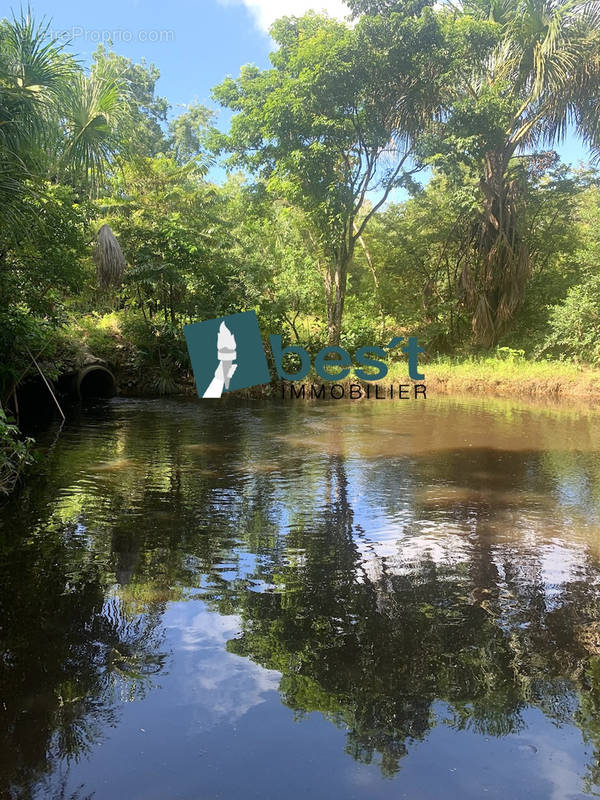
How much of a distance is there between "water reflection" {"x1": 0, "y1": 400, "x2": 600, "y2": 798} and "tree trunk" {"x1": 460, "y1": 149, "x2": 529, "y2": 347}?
1266 cm

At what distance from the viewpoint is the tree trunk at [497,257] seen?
18875mm

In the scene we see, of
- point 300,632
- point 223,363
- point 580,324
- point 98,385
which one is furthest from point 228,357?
point 300,632

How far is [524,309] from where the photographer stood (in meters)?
20.0

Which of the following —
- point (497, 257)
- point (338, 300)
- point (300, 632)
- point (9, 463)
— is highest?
point (497, 257)

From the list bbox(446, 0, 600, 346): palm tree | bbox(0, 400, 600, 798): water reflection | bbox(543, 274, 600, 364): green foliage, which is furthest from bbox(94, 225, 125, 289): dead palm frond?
bbox(543, 274, 600, 364): green foliage

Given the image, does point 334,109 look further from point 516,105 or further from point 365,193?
point 516,105

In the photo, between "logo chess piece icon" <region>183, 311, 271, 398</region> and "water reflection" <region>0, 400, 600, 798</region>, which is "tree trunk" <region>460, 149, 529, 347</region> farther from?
"water reflection" <region>0, 400, 600, 798</region>

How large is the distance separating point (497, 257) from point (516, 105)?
4.35 metres

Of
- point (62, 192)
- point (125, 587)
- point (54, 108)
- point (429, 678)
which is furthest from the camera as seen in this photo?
point (62, 192)

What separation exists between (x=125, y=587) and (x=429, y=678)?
2.16 meters

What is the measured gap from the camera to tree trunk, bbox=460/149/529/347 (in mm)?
18875

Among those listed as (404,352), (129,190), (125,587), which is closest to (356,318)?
(404,352)

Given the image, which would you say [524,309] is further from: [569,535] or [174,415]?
[569,535]

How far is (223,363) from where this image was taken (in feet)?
55.7
